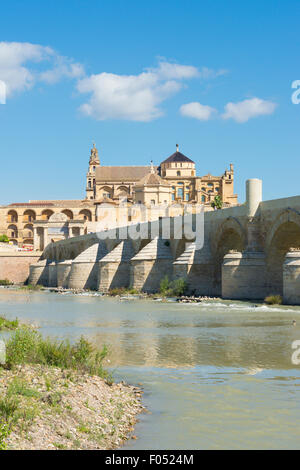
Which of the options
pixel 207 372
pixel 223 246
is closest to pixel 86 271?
pixel 223 246

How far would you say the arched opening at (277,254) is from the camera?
30312 mm

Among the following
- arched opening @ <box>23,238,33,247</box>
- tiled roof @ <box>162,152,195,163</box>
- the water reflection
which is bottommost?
the water reflection

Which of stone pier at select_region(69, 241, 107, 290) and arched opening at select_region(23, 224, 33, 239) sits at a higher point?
arched opening at select_region(23, 224, 33, 239)

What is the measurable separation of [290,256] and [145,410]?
18910 millimetres

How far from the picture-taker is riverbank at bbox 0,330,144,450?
719 cm

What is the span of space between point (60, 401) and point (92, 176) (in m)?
125

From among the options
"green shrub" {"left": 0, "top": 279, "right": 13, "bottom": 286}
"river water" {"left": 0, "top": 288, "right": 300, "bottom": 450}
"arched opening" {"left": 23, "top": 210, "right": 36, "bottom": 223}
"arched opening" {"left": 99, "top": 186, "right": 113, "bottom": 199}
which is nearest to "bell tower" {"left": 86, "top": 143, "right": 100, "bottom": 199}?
"arched opening" {"left": 99, "top": 186, "right": 113, "bottom": 199}

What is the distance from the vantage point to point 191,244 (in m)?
38.5

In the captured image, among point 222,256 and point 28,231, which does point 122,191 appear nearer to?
point 28,231

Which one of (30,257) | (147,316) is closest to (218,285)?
(147,316)

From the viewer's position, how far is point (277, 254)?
30891 millimetres

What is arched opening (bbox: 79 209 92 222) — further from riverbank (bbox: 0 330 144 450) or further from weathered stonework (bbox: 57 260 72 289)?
riverbank (bbox: 0 330 144 450)

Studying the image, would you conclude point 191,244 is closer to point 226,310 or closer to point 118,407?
point 226,310

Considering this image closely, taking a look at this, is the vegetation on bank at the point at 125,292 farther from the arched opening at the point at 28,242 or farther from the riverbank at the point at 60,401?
the arched opening at the point at 28,242
